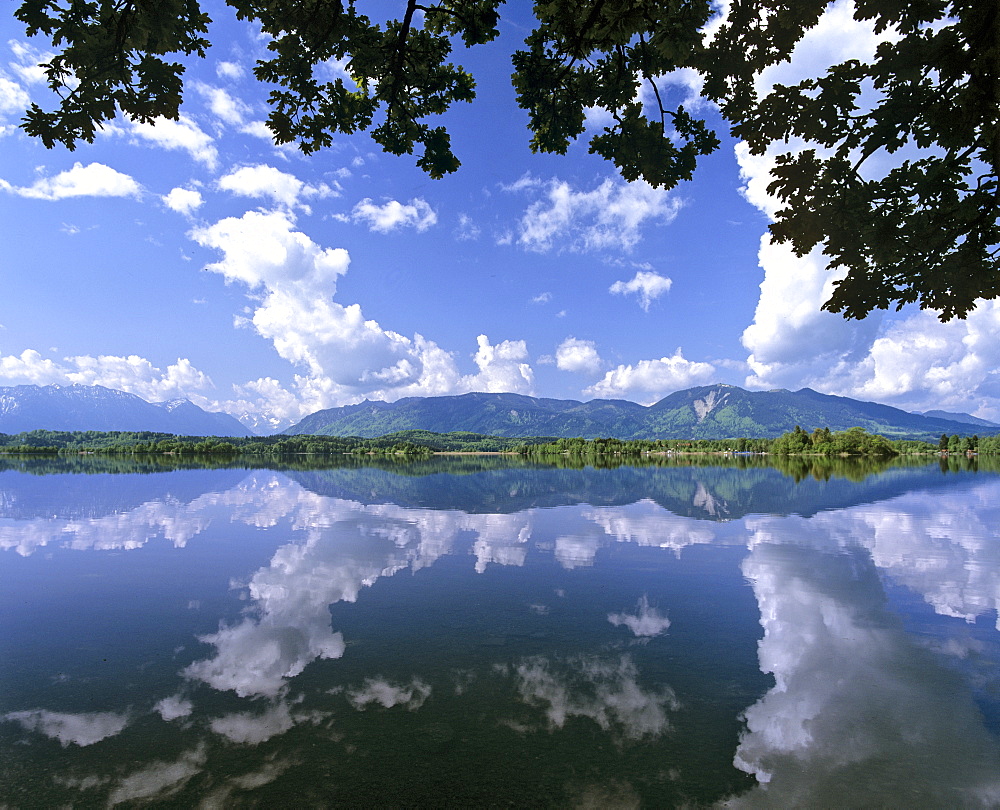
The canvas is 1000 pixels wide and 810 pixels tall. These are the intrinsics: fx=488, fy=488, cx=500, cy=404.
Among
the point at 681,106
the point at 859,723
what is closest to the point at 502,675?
the point at 859,723

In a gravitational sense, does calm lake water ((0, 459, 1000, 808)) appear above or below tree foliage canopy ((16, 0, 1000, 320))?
below

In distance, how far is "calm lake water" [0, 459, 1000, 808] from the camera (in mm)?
7676

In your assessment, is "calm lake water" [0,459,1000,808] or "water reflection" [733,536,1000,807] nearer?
"water reflection" [733,536,1000,807]

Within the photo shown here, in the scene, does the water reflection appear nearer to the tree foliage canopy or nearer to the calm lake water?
the calm lake water

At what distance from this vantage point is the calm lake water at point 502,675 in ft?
25.2

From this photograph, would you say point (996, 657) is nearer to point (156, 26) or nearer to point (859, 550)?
point (859, 550)

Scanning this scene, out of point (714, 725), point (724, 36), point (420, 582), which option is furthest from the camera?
point (420, 582)

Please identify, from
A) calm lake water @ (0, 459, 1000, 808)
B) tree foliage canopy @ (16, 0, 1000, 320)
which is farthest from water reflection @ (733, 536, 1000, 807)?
tree foliage canopy @ (16, 0, 1000, 320)

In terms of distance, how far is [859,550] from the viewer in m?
25.0

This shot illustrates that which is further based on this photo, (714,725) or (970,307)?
(970,307)

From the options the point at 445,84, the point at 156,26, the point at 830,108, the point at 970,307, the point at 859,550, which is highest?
the point at 445,84

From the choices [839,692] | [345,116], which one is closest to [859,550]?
[839,692]

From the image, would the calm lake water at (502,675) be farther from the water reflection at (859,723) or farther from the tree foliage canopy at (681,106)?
the tree foliage canopy at (681,106)

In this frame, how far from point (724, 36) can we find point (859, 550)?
991 inches
